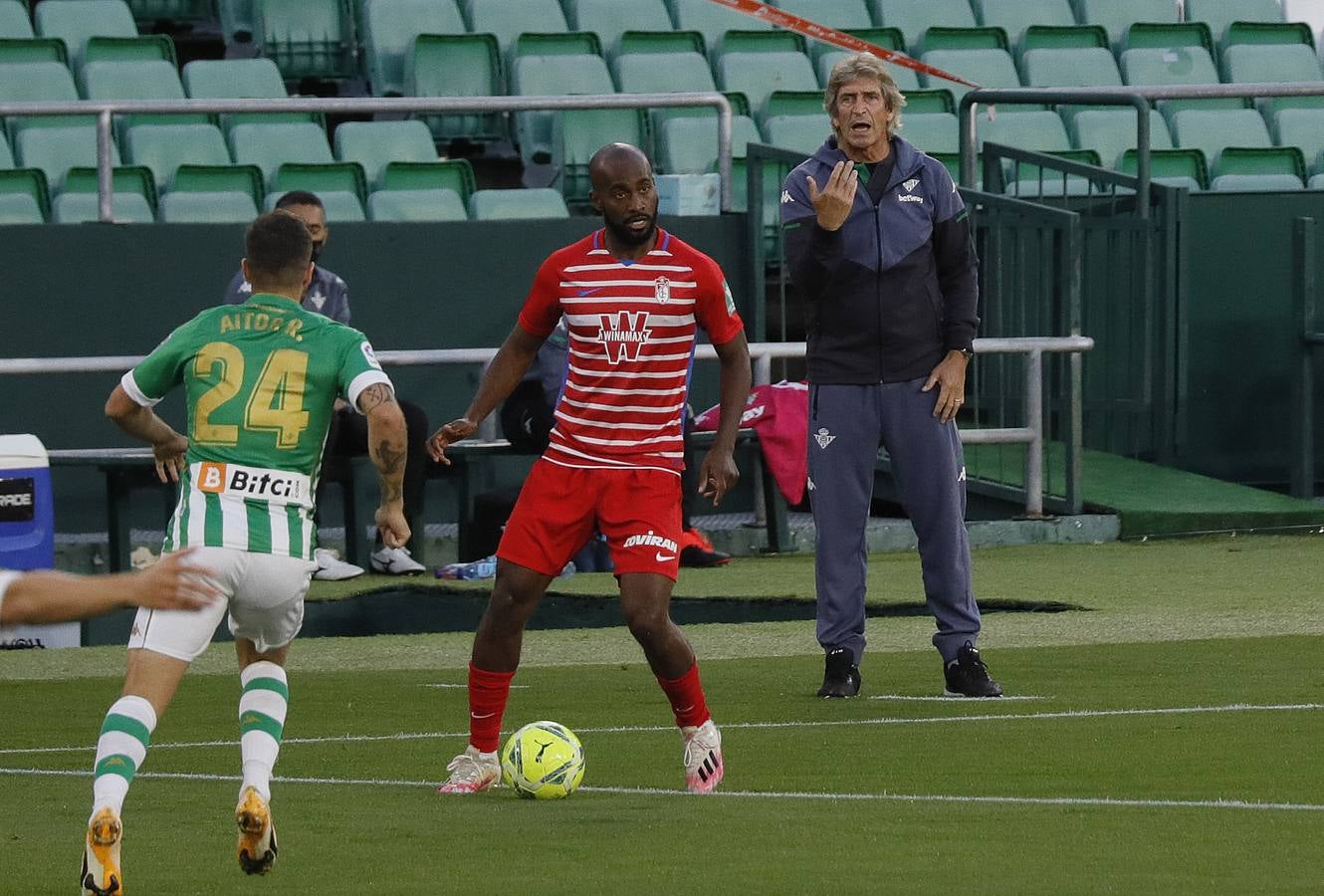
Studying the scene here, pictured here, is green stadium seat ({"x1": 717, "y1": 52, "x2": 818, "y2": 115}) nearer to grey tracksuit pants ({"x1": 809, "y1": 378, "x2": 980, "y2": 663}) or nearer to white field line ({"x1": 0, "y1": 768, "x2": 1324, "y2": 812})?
grey tracksuit pants ({"x1": 809, "y1": 378, "x2": 980, "y2": 663})

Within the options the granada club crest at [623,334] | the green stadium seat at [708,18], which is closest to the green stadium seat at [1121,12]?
the green stadium seat at [708,18]

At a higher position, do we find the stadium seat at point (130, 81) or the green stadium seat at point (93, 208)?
the stadium seat at point (130, 81)

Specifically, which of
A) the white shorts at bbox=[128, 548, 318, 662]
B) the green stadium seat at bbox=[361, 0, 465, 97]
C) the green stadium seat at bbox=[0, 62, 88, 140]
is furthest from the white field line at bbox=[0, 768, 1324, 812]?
the green stadium seat at bbox=[361, 0, 465, 97]

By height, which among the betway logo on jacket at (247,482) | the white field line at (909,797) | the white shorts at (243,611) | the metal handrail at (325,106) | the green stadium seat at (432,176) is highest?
the metal handrail at (325,106)

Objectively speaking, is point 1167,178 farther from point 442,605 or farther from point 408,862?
point 408,862

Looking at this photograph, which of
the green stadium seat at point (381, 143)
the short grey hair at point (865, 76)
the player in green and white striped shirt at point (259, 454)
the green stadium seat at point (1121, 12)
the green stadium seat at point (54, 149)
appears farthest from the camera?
the green stadium seat at point (1121, 12)

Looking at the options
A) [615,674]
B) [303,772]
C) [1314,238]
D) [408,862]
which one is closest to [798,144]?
[1314,238]

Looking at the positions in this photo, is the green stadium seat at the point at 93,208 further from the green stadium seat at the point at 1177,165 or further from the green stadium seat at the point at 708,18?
the green stadium seat at the point at 1177,165

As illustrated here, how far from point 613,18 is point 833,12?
5.88ft

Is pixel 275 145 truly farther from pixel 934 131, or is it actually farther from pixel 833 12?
pixel 833 12

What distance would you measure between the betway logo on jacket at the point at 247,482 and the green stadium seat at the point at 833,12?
12778 mm

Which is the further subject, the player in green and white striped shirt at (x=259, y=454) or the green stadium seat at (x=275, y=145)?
the green stadium seat at (x=275, y=145)

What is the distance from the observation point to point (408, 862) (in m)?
5.68

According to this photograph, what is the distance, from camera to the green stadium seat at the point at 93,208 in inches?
564
